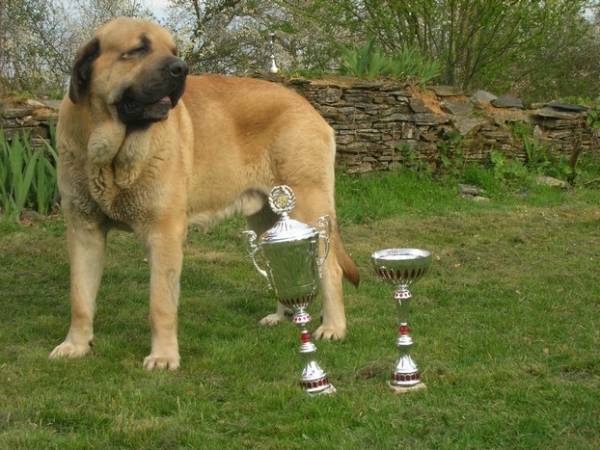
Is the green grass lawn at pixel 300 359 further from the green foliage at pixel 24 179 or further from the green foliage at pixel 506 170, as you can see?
the green foliage at pixel 506 170

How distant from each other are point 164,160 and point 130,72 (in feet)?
1.82

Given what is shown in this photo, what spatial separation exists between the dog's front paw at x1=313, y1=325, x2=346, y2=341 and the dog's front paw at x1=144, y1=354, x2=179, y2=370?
92 centimetres

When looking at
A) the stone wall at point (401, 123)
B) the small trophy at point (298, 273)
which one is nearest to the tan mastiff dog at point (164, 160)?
the small trophy at point (298, 273)

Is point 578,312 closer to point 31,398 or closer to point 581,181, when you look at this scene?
point 31,398

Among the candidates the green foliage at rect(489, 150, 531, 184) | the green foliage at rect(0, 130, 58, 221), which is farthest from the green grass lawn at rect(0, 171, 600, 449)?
the green foliage at rect(489, 150, 531, 184)

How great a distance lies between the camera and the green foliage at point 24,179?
7566 mm

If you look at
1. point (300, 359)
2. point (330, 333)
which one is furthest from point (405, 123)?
point (300, 359)

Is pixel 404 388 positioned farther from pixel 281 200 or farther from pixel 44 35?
pixel 44 35

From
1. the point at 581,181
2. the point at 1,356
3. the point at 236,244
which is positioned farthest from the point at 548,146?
the point at 1,356

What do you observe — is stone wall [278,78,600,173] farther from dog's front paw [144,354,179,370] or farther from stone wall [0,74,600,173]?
dog's front paw [144,354,179,370]

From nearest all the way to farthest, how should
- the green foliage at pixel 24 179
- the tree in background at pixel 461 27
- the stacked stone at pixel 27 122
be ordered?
the green foliage at pixel 24 179 < the stacked stone at pixel 27 122 < the tree in background at pixel 461 27

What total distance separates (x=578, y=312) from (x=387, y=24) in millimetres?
9177

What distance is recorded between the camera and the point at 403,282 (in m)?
3.57

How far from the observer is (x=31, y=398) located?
3.30 metres
